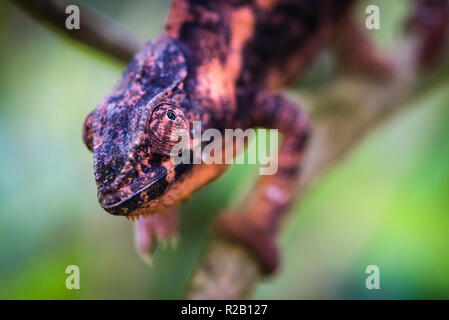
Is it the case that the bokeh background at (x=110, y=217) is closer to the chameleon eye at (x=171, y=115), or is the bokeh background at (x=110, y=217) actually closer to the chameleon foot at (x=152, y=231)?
the chameleon foot at (x=152, y=231)

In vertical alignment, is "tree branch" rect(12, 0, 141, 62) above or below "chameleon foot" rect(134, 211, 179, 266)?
above

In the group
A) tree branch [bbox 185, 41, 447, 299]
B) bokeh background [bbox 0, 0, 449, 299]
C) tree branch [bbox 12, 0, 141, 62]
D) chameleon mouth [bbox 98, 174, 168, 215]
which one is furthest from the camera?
bokeh background [bbox 0, 0, 449, 299]

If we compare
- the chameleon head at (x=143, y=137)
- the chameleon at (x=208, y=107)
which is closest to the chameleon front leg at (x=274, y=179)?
the chameleon at (x=208, y=107)

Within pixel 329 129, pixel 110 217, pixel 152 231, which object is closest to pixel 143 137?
pixel 152 231

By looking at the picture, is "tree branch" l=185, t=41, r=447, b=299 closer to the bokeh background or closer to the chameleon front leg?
the chameleon front leg

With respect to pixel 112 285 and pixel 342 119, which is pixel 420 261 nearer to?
pixel 342 119

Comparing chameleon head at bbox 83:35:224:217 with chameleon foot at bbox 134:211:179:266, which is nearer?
chameleon head at bbox 83:35:224:217

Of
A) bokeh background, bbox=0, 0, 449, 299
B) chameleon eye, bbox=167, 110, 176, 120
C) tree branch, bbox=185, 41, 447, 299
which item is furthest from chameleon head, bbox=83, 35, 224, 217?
bokeh background, bbox=0, 0, 449, 299
